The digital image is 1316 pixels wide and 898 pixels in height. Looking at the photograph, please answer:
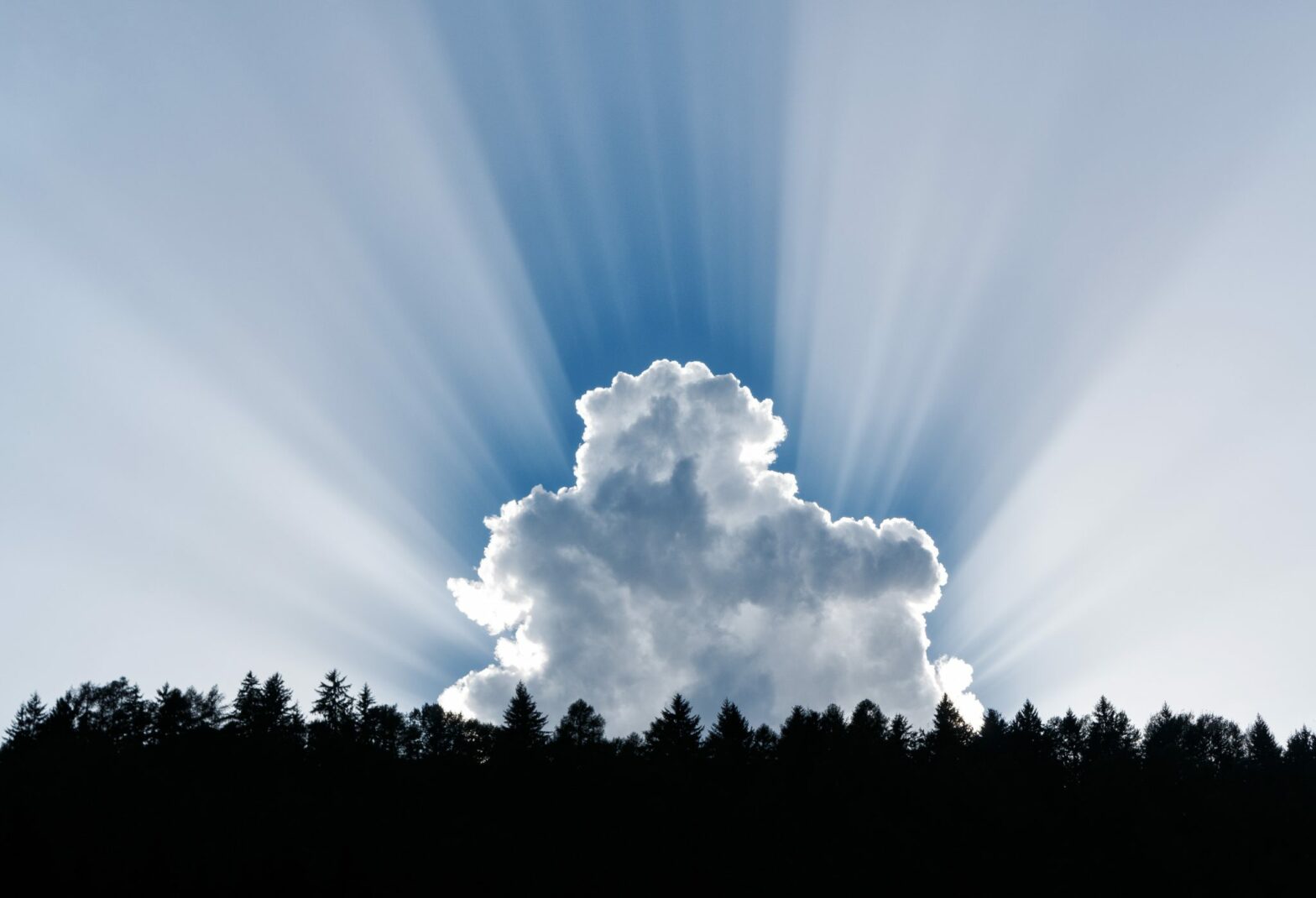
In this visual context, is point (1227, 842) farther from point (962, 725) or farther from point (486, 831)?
point (486, 831)

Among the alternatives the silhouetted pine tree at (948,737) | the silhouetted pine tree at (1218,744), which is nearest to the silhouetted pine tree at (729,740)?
the silhouetted pine tree at (948,737)

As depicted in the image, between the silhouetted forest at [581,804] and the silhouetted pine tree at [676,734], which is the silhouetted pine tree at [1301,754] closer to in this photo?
the silhouetted forest at [581,804]

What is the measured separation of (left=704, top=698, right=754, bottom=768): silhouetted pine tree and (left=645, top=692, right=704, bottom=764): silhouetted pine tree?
7.99ft

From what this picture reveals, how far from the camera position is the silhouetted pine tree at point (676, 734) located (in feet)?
361

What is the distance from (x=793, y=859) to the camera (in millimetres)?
80188

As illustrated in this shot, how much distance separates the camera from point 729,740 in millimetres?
111312

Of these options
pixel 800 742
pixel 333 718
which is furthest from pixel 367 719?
pixel 800 742

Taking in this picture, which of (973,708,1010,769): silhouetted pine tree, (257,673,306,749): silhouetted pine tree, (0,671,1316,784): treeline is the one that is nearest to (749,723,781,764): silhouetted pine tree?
(0,671,1316,784): treeline

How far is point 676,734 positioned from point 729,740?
26.1ft

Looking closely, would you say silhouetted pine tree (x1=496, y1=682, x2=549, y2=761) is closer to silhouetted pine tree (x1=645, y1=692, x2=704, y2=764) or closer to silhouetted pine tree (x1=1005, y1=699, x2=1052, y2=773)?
silhouetted pine tree (x1=645, y1=692, x2=704, y2=764)

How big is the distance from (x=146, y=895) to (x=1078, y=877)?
89.9m

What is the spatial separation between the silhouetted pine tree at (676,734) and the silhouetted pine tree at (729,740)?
7.99 ft

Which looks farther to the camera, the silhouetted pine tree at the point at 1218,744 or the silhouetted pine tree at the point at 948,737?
the silhouetted pine tree at the point at 1218,744

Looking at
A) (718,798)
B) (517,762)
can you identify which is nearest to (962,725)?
(718,798)
